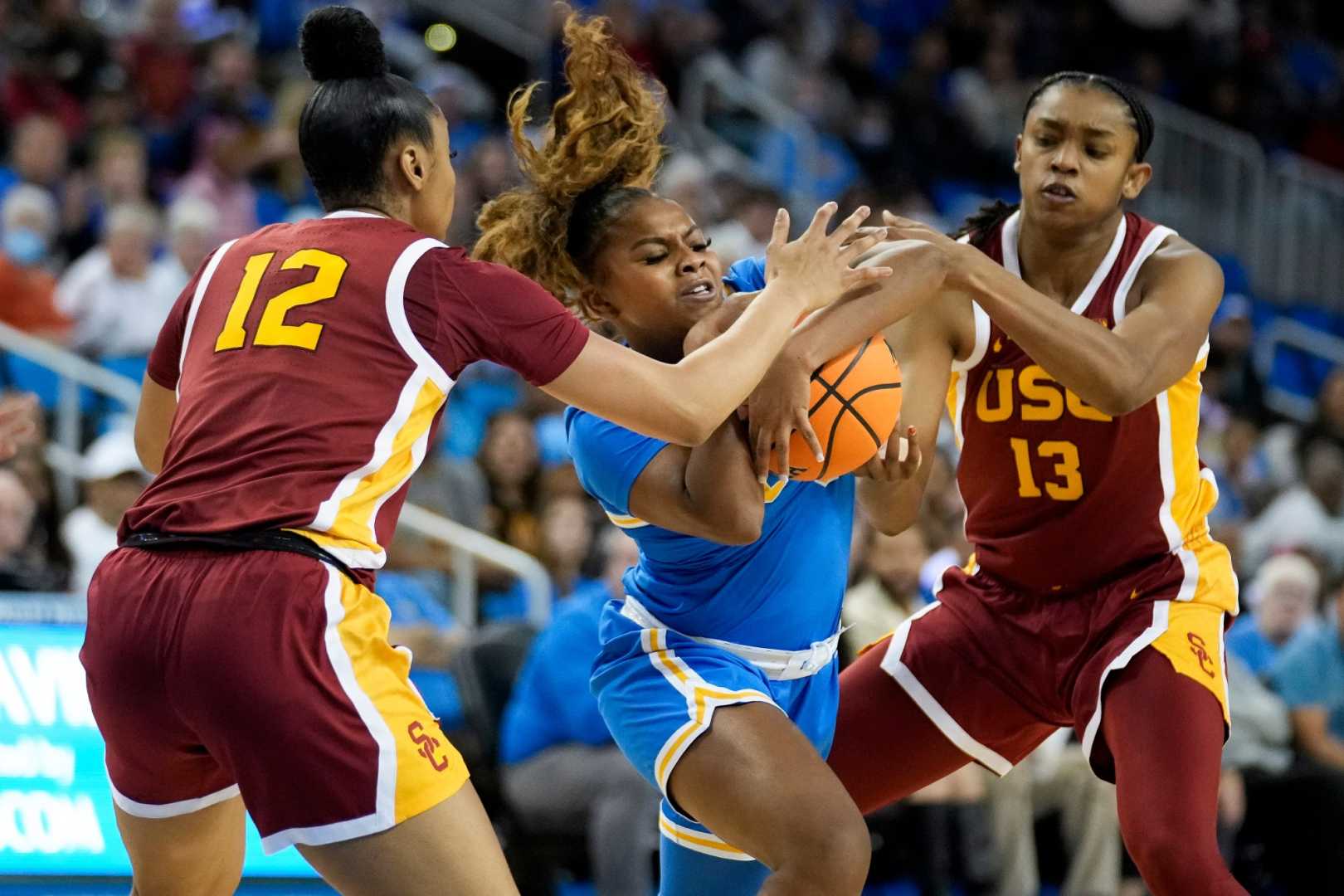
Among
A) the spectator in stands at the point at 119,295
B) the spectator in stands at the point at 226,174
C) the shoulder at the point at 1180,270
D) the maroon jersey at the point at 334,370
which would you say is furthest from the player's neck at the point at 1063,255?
the spectator in stands at the point at 226,174

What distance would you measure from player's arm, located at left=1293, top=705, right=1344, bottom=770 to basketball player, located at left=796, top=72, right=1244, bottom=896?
4005mm

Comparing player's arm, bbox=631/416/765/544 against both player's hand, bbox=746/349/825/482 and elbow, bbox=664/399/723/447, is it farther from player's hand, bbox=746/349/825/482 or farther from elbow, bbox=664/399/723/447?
elbow, bbox=664/399/723/447

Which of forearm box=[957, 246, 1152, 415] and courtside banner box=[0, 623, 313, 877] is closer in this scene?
forearm box=[957, 246, 1152, 415]

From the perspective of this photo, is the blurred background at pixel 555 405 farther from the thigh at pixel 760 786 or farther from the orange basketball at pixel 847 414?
the orange basketball at pixel 847 414

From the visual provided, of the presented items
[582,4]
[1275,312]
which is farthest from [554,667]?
[1275,312]

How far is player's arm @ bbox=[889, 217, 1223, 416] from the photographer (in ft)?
13.1

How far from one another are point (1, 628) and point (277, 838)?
3.44 meters

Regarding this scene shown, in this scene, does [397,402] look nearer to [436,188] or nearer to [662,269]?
[436,188]

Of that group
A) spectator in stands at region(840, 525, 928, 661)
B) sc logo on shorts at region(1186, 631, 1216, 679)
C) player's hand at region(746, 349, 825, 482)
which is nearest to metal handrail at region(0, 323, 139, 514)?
spectator in stands at region(840, 525, 928, 661)

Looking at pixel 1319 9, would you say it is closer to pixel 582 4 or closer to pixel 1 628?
pixel 582 4

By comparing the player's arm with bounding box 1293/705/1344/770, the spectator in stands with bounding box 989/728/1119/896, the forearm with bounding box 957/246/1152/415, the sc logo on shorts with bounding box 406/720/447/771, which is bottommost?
the spectator in stands with bounding box 989/728/1119/896

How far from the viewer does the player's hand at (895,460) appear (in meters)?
4.11

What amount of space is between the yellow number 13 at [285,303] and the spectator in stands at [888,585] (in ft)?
14.9

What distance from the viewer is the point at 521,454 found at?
8953 mm
